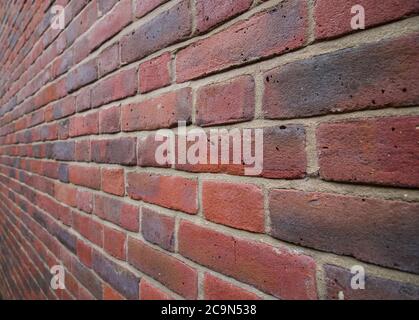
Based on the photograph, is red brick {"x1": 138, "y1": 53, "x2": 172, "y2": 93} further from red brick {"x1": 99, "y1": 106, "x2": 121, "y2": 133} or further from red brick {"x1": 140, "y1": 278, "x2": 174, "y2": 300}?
red brick {"x1": 140, "y1": 278, "x2": 174, "y2": 300}

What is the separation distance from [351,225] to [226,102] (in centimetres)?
32

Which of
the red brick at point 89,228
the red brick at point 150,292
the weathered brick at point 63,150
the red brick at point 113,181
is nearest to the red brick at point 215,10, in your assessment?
the red brick at point 113,181

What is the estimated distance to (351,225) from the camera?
0.50 meters

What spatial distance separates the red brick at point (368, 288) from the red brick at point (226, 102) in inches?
11.5

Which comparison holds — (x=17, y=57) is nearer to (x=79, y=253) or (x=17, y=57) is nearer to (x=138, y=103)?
(x=79, y=253)

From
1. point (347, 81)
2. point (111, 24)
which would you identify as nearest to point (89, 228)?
point (111, 24)

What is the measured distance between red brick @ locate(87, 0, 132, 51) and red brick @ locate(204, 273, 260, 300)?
27.6 inches

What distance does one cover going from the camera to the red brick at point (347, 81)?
17.5 inches

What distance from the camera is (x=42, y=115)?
5.94ft

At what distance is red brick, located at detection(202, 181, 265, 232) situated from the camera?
634 millimetres

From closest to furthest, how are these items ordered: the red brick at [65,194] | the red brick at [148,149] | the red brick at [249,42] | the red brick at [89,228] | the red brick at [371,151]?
the red brick at [371,151] → the red brick at [249,42] → the red brick at [148,149] → the red brick at [89,228] → the red brick at [65,194]

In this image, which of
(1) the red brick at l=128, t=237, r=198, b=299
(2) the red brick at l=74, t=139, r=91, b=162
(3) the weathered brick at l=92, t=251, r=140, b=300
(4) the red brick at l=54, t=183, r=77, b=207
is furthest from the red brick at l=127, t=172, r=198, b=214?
(4) the red brick at l=54, t=183, r=77, b=207

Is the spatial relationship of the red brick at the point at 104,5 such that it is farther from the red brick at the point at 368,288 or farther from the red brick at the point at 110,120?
the red brick at the point at 368,288

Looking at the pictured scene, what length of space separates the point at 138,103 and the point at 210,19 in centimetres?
33
